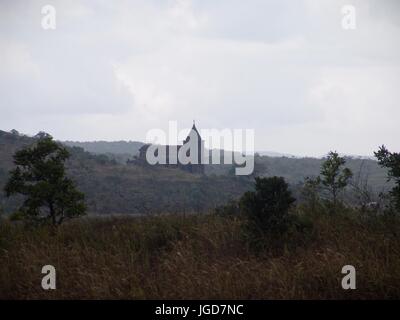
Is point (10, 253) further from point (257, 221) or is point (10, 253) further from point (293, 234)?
point (293, 234)

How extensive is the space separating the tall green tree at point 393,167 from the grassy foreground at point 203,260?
27.5 inches

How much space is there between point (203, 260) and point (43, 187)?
17.4 ft

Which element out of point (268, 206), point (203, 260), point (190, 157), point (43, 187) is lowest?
point (203, 260)

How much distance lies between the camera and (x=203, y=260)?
5.88 metres

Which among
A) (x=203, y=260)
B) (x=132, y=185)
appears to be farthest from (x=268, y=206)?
(x=132, y=185)

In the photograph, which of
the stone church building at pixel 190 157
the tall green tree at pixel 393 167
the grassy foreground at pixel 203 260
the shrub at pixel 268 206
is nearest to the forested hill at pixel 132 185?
the stone church building at pixel 190 157

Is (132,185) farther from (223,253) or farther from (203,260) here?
(203,260)

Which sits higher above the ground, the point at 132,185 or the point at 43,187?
the point at 43,187

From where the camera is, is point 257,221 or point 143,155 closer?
point 257,221

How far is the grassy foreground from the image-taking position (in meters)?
4.97
